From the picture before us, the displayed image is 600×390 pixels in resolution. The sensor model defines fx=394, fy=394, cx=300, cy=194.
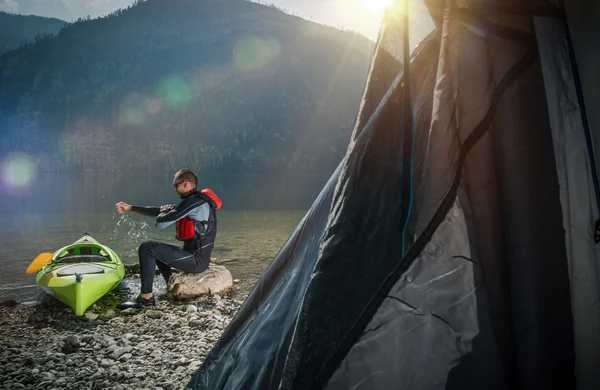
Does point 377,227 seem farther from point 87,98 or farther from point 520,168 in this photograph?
point 87,98

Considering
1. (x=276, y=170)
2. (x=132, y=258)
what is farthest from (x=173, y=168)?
(x=132, y=258)

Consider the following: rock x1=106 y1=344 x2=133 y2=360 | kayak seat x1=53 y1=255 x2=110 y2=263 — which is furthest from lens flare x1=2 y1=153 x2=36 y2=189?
rock x1=106 y1=344 x2=133 y2=360

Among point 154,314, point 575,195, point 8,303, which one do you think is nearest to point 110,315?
point 154,314

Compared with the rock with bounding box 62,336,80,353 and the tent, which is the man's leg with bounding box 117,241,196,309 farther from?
the tent

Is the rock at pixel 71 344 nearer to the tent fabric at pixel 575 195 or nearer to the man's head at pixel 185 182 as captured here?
the man's head at pixel 185 182

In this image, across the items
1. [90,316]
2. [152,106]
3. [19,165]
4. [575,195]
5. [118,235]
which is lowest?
[118,235]

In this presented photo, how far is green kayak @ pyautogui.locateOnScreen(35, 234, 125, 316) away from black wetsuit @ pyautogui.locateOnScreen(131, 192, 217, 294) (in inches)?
42.7

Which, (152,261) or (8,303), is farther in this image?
(8,303)

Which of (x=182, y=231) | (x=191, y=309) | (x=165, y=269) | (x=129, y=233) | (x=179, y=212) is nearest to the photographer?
(x=179, y=212)

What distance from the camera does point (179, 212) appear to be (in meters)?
7.27

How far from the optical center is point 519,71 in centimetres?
204

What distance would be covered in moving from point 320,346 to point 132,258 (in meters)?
16.5

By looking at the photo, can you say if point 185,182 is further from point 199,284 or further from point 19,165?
point 19,165

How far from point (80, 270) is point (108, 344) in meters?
3.49
